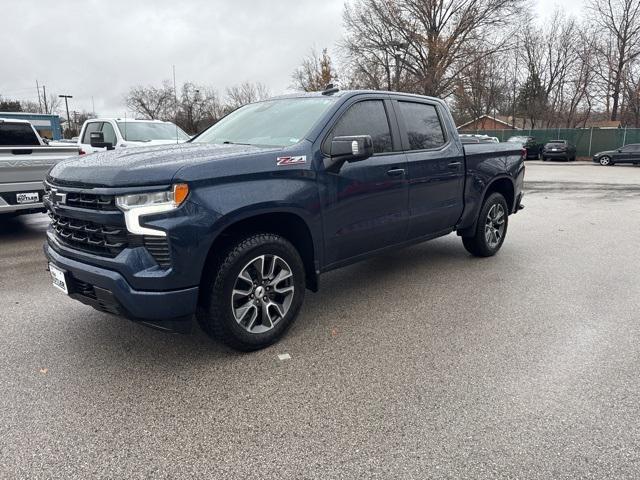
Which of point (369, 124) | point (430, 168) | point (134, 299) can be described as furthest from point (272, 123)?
point (134, 299)

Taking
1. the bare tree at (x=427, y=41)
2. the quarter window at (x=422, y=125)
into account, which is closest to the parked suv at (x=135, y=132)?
the quarter window at (x=422, y=125)

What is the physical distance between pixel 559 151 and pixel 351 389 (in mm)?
33217

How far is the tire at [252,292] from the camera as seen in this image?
3.16 meters

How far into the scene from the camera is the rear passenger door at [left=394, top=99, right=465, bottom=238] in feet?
15.2

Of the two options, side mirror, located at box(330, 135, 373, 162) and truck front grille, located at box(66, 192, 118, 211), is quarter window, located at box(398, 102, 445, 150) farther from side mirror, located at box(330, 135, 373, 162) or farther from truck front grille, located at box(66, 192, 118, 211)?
truck front grille, located at box(66, 192, 118, 211)

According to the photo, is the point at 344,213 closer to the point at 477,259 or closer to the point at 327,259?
the point at 327,259

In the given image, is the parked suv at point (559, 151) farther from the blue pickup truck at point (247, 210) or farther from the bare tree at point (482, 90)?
the blue pickup truck at point (247, 210)

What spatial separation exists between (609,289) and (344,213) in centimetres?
304

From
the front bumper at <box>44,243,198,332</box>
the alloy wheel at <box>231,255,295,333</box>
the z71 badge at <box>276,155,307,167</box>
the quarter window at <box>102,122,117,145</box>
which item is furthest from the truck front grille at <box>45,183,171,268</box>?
the quarter window at <box>102,122,117,145</box>

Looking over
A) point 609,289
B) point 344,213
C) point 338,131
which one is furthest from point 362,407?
point 609,289

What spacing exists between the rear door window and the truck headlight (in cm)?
601

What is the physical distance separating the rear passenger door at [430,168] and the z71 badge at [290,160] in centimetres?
→ 136

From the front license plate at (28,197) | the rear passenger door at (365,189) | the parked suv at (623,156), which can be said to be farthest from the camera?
the parked suv at (623,156)

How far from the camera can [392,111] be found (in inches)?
179
